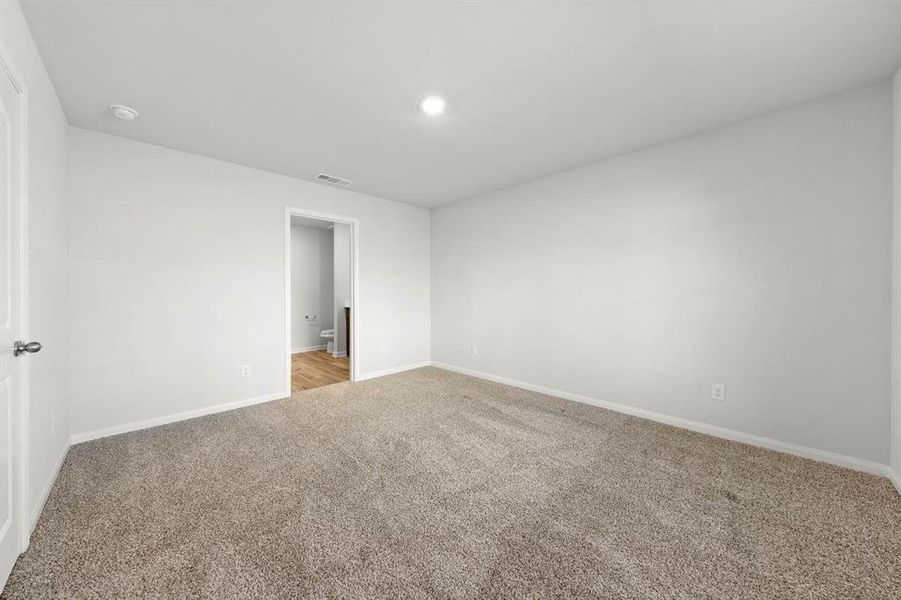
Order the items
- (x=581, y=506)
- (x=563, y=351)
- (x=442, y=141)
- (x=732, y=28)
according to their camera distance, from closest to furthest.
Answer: (x=732, y=28) → (x=581, y=506) → (x=442, y=141) → (x=563, y=351)

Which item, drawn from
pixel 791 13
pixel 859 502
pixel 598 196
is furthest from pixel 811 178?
pixel 859 502

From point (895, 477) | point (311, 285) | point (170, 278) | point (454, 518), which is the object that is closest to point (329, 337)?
point (311, 285)

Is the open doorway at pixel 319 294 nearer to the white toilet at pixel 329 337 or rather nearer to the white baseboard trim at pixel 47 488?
the white toilet at pixel 329 337

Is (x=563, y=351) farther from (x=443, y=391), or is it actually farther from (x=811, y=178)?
(x=811, y=178)

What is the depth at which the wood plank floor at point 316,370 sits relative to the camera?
438 cm

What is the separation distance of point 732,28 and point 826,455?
270 centimetres

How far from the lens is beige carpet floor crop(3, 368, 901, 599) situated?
1.37 m

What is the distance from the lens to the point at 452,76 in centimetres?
206

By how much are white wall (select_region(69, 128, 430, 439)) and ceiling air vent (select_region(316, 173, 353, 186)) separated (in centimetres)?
18

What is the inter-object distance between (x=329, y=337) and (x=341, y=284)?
1145 millimetres

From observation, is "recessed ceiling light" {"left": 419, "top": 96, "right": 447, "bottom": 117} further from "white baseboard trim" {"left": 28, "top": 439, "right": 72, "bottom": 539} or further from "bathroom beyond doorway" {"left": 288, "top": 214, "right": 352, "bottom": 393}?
"bathroom beyond doorway" {"left": 288, "top": 214, "right": 352, "bottom": 393}

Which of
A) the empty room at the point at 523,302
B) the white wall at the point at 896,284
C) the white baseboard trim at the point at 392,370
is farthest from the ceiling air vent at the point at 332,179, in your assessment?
the white wall at the point at 896,284

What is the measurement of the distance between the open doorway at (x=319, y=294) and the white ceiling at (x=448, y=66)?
325 centimetres

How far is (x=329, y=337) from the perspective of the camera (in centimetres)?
662
